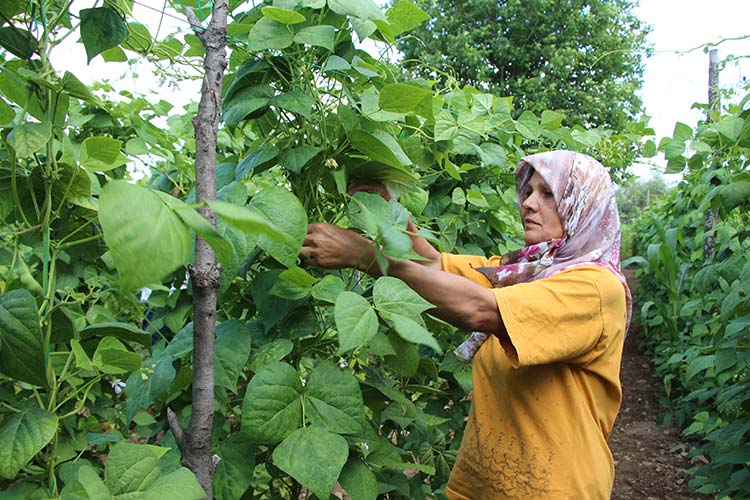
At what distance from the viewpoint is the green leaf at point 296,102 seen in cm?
116

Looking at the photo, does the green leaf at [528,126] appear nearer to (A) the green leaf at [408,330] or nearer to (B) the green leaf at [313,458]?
(A) the green leaf at [408,330]

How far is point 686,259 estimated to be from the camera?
217 inches

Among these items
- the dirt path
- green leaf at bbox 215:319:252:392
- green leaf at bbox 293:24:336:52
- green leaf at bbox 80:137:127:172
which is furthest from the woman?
the dirt path

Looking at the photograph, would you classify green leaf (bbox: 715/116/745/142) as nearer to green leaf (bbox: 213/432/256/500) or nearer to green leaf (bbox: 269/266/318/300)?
green leaf (bbox: 269/266/318/300)

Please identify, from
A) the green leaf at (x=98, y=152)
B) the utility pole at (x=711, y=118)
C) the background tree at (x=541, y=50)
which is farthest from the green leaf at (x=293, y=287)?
the background tree at (x=541, y=50)

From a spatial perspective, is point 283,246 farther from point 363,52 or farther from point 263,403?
point 363,52

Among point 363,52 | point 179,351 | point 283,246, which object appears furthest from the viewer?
point 363,52

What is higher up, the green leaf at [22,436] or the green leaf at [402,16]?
the green leaf at [402,16]

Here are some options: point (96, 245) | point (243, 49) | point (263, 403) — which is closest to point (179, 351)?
point (263, 403)

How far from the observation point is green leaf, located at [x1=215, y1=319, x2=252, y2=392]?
109cm

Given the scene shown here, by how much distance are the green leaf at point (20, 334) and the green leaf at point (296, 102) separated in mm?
554

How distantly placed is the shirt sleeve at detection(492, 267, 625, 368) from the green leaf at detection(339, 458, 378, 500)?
438mm

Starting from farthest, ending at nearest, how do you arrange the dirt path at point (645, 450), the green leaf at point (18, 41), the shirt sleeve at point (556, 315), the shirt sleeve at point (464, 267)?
1. the dirt path at point (645, 450)
2. the shirt sleeve at point (464, 267)
3. the shirt sleeve at point (556, 315)
4. the green leaf at point (18, 41)

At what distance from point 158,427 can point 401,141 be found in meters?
0.97
